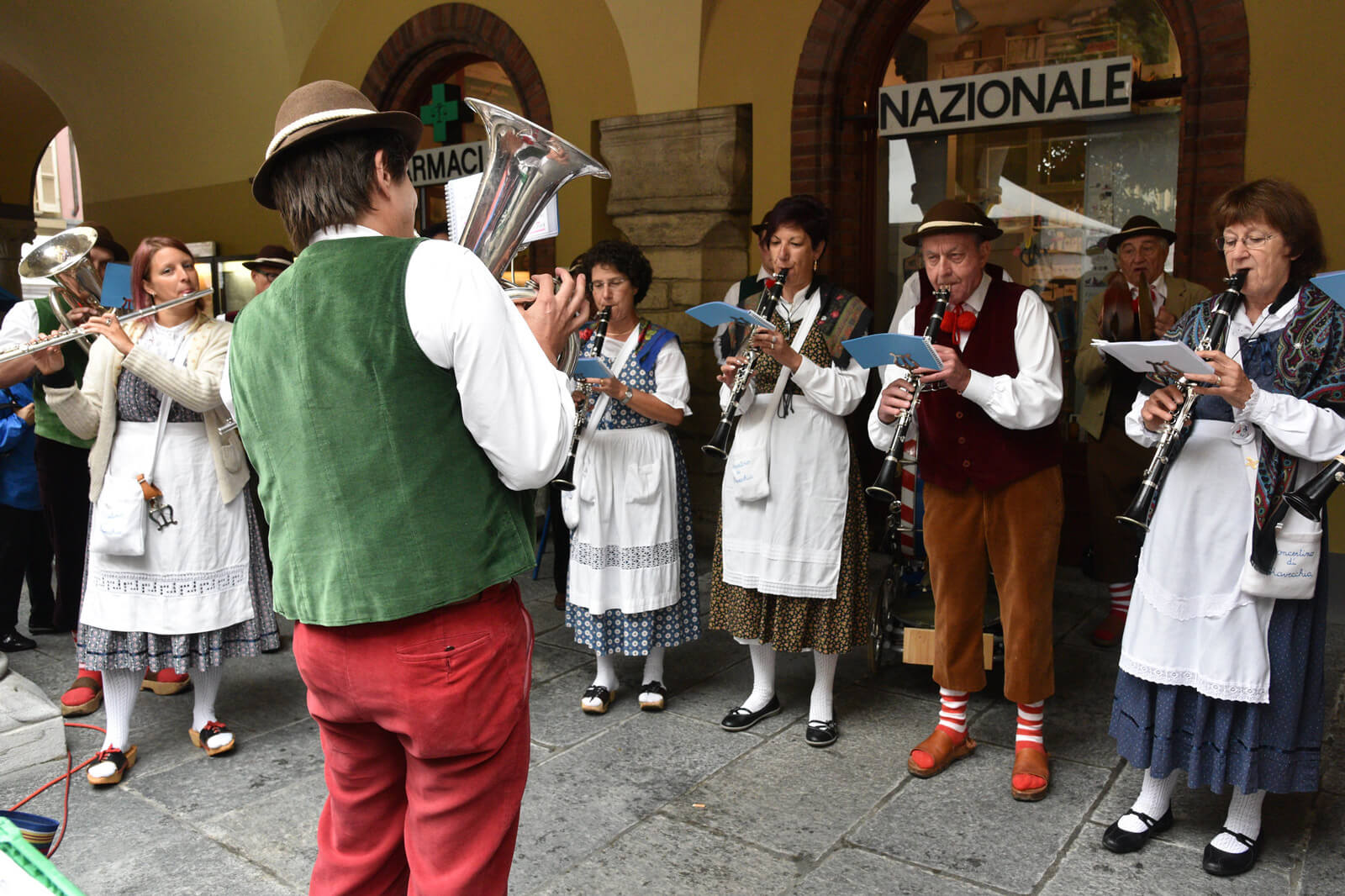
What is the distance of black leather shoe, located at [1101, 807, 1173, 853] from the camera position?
10.2 feet

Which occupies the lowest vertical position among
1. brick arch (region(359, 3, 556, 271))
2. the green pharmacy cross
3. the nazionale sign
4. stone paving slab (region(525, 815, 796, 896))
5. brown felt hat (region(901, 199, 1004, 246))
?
stone paving slab (region(525, 815, 796, 896))

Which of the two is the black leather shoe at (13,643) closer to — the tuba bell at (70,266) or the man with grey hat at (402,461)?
the tuba bell at (70,266)

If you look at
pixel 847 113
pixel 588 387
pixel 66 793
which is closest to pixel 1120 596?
pixel 588 387

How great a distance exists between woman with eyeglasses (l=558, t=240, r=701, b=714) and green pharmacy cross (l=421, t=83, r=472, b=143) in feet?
13.7

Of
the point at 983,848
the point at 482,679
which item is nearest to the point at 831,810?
the point at 983,848

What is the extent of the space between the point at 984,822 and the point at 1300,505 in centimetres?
136

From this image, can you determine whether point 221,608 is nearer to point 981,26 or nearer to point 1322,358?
point 1322,358

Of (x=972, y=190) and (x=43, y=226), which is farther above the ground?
(x=43, y=226)

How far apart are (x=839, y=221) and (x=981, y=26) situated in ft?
4.36

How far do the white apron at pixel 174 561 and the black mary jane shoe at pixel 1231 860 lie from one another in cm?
336

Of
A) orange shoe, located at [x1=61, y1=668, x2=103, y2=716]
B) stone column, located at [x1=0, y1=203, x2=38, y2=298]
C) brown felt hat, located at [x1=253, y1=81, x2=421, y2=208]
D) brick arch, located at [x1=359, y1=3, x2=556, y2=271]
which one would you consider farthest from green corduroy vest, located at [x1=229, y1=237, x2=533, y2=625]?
stone column, located at [x1=0, y1=203, x2=38, y2=298]

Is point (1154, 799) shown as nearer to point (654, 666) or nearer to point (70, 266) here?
point (654, 666)

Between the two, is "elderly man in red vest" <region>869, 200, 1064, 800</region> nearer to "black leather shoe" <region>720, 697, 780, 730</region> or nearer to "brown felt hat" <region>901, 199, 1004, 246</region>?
"brown felt hat" <region>901, 199, 1004, 246</region>

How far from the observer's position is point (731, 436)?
12.9 ft
